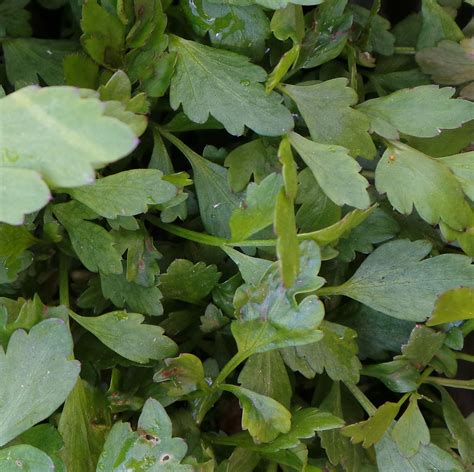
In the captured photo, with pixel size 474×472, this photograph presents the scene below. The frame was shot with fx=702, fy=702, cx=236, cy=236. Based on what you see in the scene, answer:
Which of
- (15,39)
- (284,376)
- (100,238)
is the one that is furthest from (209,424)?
(15,39)

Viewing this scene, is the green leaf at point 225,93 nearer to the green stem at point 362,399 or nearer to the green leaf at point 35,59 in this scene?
the green leaf at point 35,59

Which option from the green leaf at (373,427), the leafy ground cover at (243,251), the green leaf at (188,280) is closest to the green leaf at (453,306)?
the leafy ground cover at (243,251)

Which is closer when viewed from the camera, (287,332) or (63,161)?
(63,161)

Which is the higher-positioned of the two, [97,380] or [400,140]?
[400,140]

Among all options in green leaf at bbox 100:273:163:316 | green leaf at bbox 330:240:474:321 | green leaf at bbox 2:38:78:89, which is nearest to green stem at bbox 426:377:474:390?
green leaf at bbox 330:240:474:321

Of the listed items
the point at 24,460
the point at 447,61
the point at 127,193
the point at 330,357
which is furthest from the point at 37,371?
the point at 447,61

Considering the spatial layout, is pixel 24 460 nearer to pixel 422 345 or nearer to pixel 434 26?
pixel 422 345

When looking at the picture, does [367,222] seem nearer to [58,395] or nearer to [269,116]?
[269,116]
